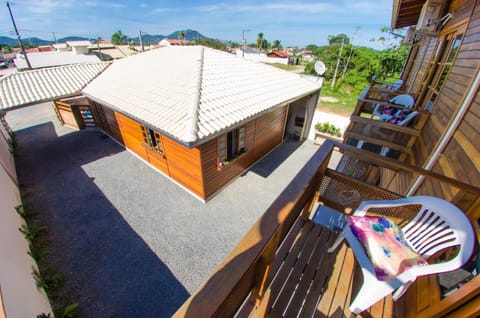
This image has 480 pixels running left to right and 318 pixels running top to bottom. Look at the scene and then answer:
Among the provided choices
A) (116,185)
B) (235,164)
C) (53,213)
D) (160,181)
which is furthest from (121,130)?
(235,164)

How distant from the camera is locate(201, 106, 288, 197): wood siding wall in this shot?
5082 millimetres

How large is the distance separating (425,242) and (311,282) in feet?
3.79

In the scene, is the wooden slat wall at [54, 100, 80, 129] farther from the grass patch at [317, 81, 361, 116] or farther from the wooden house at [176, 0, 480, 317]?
the grass patch at [317, 81, 361, 116]

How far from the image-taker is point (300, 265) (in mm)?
2160

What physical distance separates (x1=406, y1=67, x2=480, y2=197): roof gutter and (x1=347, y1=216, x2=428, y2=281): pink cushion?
1333 millimetres

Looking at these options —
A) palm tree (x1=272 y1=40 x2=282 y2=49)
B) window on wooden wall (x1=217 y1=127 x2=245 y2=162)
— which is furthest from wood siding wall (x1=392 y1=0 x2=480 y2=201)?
palm tree (x1=272 y1=40 x2=282 y2=49)

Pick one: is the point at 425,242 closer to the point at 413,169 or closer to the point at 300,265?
the point at 413,169

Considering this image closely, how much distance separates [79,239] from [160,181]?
2426 millimetres

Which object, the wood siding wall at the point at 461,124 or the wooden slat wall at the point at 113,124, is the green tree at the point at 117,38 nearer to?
the wooden slat wall at the point at 113,124

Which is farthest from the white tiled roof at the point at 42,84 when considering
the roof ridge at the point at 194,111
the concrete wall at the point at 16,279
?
the roof ridge at the point at 194,111

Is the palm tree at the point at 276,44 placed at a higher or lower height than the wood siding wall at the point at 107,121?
higher

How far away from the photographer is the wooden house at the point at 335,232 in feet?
3.47

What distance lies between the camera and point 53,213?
499 centimetres

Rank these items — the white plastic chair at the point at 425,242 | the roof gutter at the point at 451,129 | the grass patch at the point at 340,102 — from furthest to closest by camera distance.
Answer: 1. the grass patch at the point at 340,102
2. the roof gutter at the point at 451,129
3. the white plastic chair at the point at 425,242
